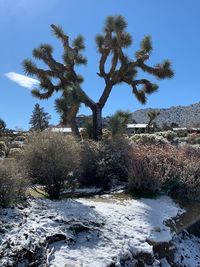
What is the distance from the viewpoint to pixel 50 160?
31.7ft

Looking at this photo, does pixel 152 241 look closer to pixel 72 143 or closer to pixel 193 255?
pixel 193 255

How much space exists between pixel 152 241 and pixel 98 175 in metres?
5.15

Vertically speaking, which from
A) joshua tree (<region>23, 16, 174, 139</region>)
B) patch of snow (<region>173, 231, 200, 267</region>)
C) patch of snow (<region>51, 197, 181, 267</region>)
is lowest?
Answer: patch of snow (<region>173, 231, 200, 267</region>)

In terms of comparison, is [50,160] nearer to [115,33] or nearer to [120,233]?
[120,233]

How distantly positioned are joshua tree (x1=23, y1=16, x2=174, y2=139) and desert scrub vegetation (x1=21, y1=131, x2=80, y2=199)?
8.59 meters

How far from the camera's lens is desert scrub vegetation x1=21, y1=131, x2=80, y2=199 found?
31.8 ft

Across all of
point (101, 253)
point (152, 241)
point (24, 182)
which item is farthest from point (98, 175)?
point (101, 253)

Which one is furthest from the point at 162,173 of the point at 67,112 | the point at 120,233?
the point at 67,112

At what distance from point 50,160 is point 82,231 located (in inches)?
126

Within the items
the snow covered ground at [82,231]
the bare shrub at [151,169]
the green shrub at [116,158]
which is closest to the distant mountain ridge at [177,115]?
the green shrub at [116,158]

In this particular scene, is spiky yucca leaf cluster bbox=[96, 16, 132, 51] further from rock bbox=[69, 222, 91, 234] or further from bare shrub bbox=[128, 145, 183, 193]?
rock bbox=[69, 222, 91, 234]

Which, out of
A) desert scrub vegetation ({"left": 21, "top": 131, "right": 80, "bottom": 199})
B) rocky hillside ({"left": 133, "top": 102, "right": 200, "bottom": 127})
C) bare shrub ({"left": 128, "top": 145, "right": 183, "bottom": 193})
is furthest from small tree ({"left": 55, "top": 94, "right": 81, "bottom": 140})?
rocky hillside ({"left": 133, "top": 102, "right": 200, "bottom": 127})

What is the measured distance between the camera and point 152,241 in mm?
7008

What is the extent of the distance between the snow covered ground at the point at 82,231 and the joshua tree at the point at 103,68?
1092 centimetres
